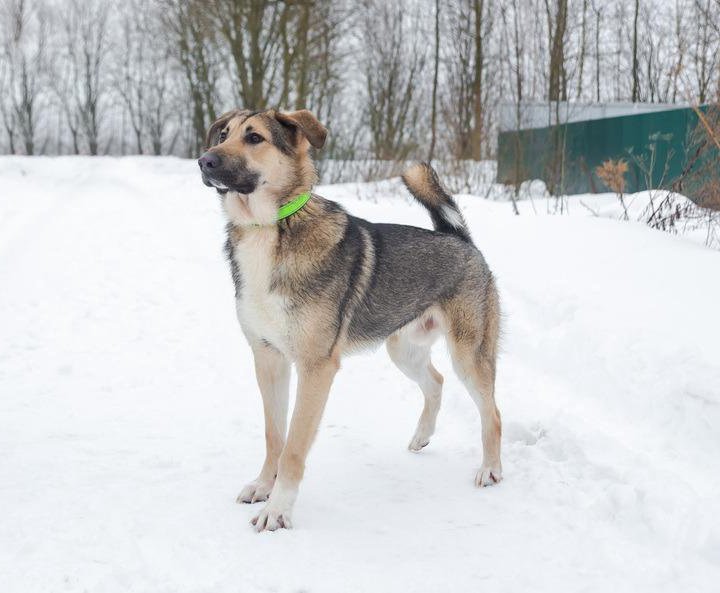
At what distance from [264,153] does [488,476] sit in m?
2.05

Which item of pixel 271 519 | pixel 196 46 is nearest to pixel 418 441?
pixel 271 519

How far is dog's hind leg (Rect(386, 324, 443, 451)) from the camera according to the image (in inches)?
170

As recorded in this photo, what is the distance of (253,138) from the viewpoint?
3416mm

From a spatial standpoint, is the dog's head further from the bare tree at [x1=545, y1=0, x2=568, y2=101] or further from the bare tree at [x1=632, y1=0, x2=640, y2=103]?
the bare tree at [x1=632, y1=0, x2=640, y2=103]

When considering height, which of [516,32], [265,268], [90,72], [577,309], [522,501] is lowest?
[522,501]

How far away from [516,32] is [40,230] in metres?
9.17

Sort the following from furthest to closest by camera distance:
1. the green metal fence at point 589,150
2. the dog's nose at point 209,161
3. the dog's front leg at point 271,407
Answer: the green metal fence at point 589,150, the dog's front leg at point 271,407, the dog's nose at point 209,161

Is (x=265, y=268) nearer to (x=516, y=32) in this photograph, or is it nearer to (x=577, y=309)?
(x=577, y=309)

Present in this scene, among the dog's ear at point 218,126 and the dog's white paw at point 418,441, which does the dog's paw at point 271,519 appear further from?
the dog's ear at point 218,126

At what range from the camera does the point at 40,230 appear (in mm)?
12031

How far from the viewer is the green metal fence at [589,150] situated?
13891 millimetres

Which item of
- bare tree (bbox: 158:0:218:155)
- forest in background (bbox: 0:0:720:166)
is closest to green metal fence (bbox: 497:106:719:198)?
forest in background (bbox: 0:0:720:166)

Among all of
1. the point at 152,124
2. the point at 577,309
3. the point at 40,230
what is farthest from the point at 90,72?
the point at 577,309

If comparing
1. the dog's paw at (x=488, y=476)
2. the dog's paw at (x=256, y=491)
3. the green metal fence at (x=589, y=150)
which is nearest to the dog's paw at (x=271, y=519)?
the dog's paw at (x=256, y=491)
